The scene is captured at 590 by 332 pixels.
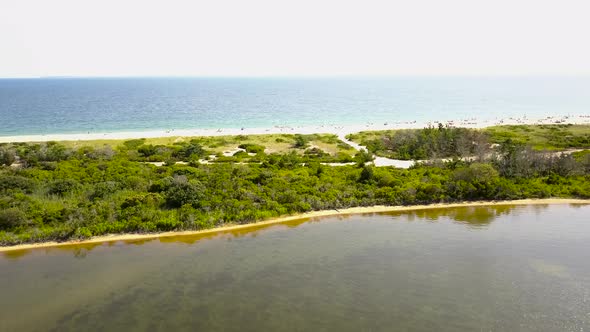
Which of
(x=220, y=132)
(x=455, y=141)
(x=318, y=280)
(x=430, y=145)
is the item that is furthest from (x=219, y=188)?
(x=220, y=132)

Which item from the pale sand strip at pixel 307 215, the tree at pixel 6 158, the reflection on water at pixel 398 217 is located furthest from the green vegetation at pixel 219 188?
the reflection on water at pixel 398 217

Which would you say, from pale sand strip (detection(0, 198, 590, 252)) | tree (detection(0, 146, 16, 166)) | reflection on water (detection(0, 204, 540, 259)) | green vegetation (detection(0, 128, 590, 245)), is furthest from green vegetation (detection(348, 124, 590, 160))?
tree (detection(0, 146, 16, 166))

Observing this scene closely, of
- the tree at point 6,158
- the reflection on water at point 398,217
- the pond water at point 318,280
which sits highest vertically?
the tree at point 6,158

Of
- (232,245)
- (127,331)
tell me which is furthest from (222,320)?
(232,245)

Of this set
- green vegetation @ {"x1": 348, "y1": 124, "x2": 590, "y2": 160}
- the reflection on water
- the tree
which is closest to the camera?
the reflection on water

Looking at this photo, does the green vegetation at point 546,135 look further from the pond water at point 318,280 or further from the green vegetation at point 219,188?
the pond water at point 318,280

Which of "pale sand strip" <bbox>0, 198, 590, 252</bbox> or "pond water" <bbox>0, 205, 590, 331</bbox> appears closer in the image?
"pond water" <bbox>0, 205, 590, 331</bbox>

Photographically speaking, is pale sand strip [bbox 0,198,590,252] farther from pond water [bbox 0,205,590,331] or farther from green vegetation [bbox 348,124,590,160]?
green vegetation [bbox 348,124,590,160]
